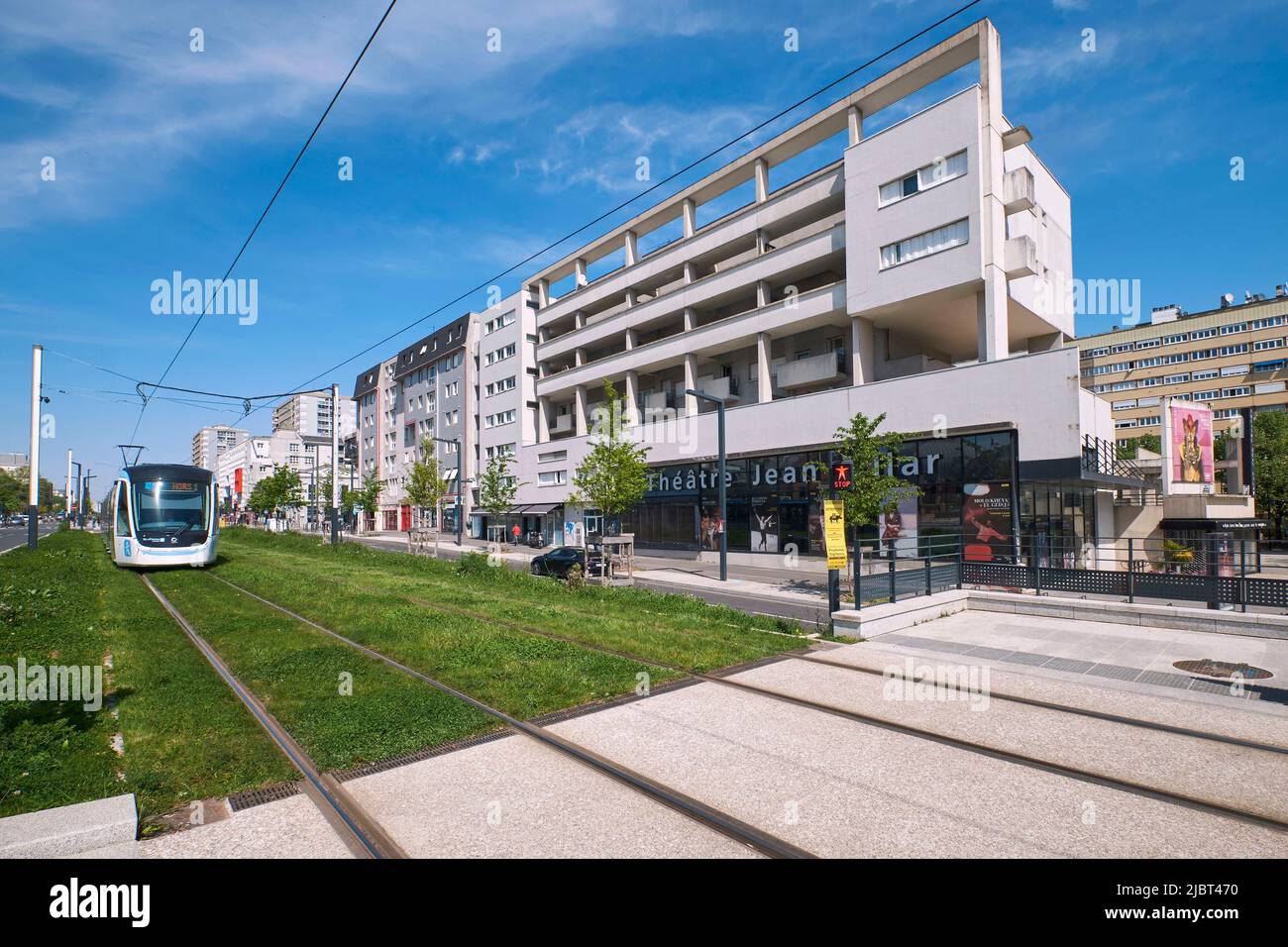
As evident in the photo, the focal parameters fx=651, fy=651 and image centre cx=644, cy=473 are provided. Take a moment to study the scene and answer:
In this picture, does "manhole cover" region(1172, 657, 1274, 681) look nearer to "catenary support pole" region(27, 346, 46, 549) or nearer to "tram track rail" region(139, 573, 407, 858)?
"tram track rail" region(139, 573, 407, 858)

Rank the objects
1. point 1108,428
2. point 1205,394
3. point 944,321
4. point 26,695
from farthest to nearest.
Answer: point 1205,394, point 944,321, point 1108,428, point 26,695

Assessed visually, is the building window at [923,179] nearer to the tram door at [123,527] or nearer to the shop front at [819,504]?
the shop front at [819,504]

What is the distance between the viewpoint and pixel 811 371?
29547 mm

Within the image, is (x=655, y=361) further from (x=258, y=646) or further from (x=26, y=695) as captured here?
(x=26, y=695)

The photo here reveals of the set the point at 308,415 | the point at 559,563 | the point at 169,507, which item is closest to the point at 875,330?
the point at 559,563

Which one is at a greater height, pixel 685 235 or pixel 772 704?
pixel 685 235

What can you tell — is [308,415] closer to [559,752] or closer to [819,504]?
[819,504]

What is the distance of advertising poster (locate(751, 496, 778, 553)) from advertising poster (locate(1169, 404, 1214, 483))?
1475cm

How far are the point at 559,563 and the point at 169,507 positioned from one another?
12.6m

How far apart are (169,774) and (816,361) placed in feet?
91.2

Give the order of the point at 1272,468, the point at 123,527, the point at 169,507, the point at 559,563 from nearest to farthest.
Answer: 1. the point at 123,527
2. the point at 169,507
3. the point at 559,563
4. the point at 1272,468

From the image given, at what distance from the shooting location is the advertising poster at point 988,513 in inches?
853
